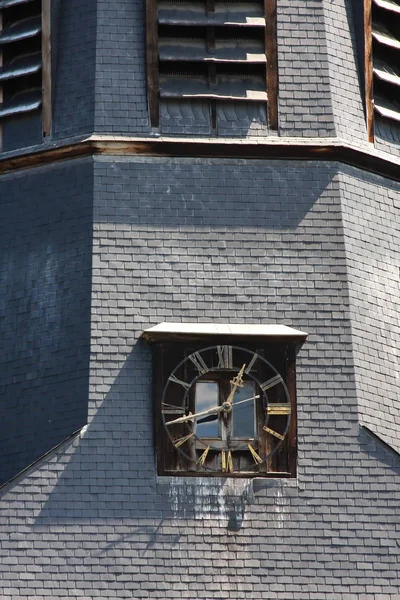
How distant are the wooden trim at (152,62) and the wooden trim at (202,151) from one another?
0.40 metres

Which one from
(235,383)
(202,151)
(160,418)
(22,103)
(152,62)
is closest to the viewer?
(160,418)

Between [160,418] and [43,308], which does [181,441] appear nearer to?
[160,418]

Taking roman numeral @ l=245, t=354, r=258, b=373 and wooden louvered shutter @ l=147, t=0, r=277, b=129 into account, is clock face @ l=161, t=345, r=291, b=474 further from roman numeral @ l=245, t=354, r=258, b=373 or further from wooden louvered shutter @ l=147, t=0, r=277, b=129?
wooden louvered shutter @ l=147, t=0, r=277, b=129

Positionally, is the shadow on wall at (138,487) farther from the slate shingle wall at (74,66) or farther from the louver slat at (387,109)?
the louver slat at (387,109)

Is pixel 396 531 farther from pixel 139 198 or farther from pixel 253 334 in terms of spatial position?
pixel 139 198

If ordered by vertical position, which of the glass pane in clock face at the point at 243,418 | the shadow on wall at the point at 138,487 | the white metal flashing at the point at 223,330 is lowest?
the shadow on wall at the point at 138,487

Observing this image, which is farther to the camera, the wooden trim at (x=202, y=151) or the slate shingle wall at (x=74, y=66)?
the slate shingle wall at (x=74, y=66)

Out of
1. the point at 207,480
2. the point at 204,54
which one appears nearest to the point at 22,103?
the point at 204,54

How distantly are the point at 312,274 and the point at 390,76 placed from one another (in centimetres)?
322

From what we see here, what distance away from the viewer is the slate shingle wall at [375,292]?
107ft

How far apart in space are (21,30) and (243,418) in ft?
20.0

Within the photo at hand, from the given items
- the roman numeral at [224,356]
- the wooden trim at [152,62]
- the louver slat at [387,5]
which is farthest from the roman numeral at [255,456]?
the louver slat at [387,5]

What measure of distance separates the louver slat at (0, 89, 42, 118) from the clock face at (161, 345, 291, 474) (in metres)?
4.20

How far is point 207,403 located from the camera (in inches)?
1267
